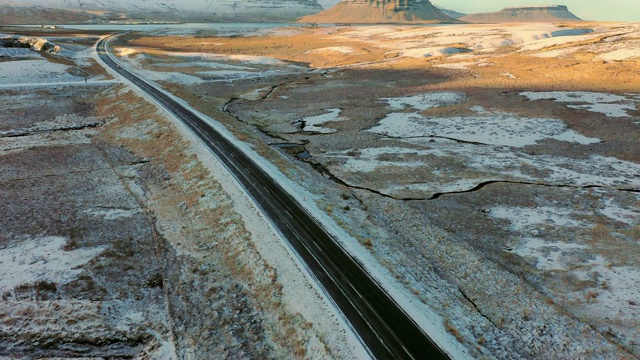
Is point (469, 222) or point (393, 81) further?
point (393, 81)

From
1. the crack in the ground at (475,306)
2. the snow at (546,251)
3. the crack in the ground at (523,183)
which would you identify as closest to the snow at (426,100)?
the crack in the ground at (523,183)

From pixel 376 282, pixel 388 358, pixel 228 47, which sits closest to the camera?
pixel 388 358

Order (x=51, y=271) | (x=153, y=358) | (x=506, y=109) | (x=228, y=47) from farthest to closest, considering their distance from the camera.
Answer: (x=228, y=47) → (x=506, y=109) → (x=51, y=271) → (x=153, y=358)

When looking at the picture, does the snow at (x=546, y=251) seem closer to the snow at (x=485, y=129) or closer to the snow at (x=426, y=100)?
the snow at (x=485, y=129)

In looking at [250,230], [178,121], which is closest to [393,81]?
[178,121]

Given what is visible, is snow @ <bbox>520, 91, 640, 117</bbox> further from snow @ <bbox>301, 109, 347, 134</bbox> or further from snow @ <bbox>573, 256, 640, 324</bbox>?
snow @ <bbox>573, 256, 640, 324</bbox>

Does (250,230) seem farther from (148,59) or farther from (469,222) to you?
(148,59)

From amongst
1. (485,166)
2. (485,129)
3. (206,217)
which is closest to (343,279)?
(206,217)
